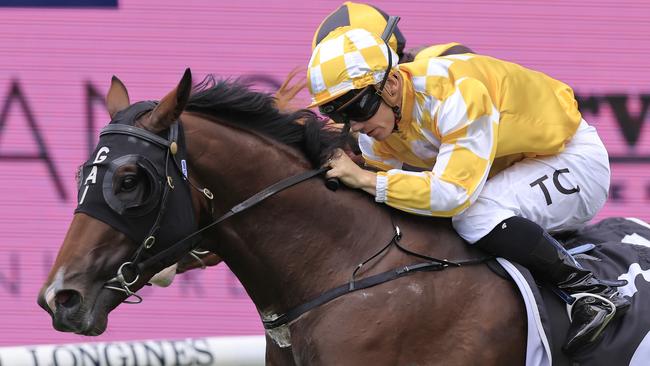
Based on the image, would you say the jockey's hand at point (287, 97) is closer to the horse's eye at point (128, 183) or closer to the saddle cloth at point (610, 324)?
the horse's eye at point (128, 183)

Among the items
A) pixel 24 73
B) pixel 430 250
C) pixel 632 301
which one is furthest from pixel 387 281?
pixel 24 73

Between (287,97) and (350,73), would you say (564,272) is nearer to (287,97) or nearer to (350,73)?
(350,73)

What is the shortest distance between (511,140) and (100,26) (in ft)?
8.33

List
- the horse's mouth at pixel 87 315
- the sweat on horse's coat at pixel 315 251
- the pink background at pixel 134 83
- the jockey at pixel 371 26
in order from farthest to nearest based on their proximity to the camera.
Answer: the pink background at pixel 134 83
the jockey at pixel 371 26
the sweat on horse's coat at pixel 315 251
the horse's mouth at pixel 87 315

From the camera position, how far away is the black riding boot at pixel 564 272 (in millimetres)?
2740

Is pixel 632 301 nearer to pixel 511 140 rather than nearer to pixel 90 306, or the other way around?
pixel 511 140

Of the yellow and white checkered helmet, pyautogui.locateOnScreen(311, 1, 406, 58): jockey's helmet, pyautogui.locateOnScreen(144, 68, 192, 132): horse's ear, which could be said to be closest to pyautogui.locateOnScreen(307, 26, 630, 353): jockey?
the yellow and white checkered helmet

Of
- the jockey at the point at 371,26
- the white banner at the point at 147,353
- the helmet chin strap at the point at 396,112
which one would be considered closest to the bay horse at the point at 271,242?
the helmet chin strap at the point at 396,112

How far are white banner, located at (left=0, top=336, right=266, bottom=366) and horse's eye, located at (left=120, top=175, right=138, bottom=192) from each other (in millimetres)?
1880

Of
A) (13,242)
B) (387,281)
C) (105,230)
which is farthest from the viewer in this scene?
(13,242)

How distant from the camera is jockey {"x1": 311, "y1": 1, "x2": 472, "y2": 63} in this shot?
11.5 ft

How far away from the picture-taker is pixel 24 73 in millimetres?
4695

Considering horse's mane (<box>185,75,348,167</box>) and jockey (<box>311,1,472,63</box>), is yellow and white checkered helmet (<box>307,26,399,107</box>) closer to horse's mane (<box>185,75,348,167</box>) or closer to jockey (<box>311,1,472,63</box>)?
horse's mane (<box>185,75,348,167</box>)

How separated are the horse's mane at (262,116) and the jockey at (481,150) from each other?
0.07 meters
